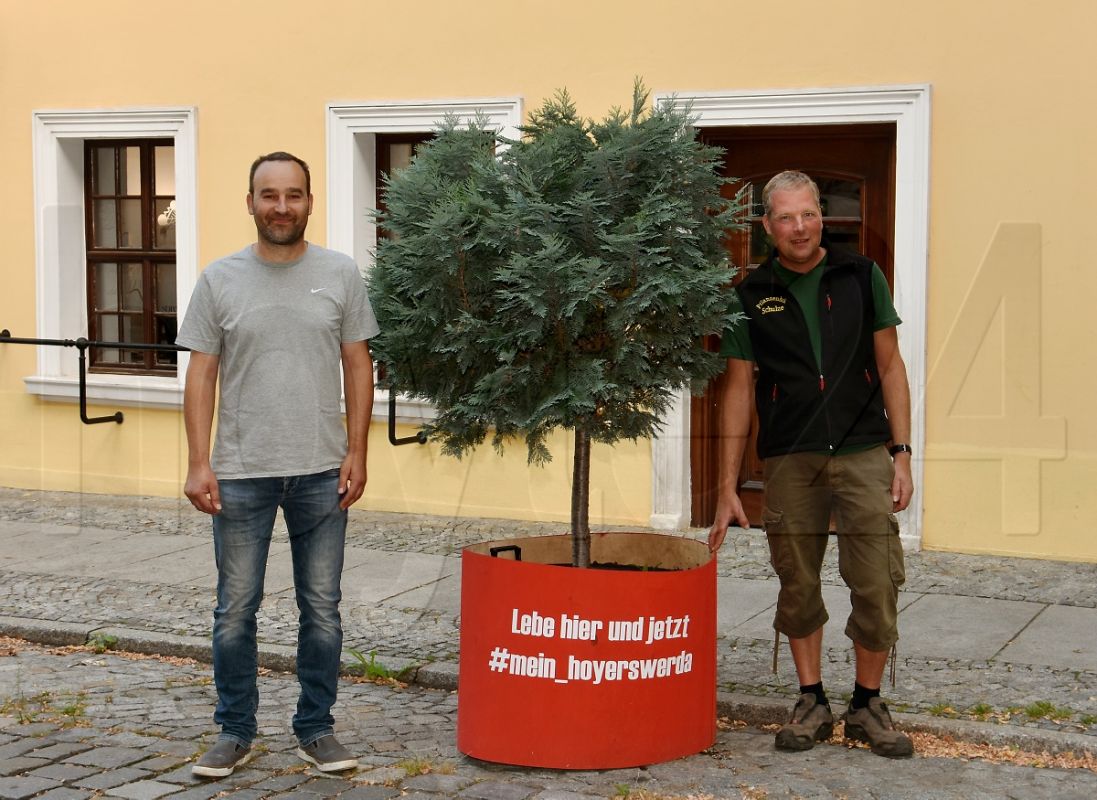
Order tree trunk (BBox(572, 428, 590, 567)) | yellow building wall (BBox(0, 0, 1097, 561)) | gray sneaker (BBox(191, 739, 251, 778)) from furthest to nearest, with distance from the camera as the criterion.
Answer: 1. yellow building wall (BBox(0, 0, 1097, 561))
2. tree trunk (BBox(572, 428, 590, 567))
3. gray sneaker (BBox(191, 739, 251, 778))

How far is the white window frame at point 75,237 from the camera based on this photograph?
429 inches

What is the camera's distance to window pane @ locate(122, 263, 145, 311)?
11430mm

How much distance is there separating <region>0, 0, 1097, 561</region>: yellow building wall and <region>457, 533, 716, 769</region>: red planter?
13.6 feet

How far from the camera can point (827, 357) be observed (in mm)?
5176

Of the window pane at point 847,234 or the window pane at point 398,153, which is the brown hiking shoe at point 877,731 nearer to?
the window pane at point 847,234

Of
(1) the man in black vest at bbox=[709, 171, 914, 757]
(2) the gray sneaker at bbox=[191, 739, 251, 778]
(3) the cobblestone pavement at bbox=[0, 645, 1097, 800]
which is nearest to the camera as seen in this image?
(3) the cobblestone pavement at bbox=[0, 645, 1097, 800]

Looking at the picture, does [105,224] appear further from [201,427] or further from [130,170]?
[201,427]

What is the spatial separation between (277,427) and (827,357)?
184 centimetres

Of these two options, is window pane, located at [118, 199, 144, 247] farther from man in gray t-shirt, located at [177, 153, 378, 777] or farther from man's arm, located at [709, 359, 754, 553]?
man's arm, located at [709, 359, 754, 553]

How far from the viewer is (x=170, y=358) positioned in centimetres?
1134

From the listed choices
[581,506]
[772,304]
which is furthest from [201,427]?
[772,304]

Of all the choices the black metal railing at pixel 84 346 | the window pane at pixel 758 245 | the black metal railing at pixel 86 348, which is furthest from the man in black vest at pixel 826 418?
the black metal railing at pixel 84 346

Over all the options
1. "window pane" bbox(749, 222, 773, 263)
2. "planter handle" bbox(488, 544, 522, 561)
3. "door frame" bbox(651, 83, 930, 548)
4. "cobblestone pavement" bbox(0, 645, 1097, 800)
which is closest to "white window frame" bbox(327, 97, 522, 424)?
"door frame" bbox(651, 83, 930, 548)

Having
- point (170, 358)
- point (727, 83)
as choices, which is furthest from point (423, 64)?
point (170, 358)
